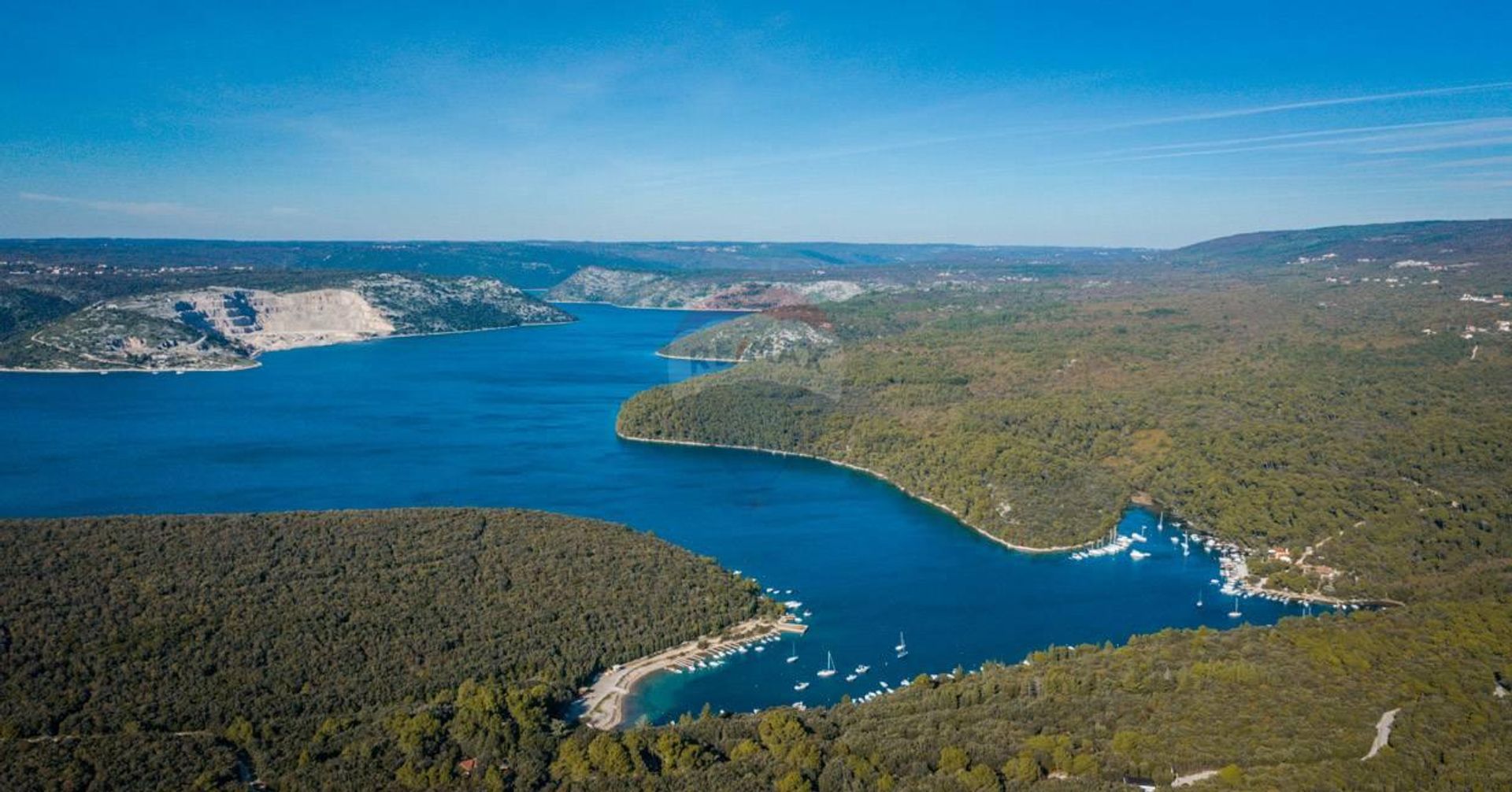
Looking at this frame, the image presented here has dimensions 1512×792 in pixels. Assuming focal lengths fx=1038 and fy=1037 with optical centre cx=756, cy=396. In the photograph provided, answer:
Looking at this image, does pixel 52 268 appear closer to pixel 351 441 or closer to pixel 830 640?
pixel 351 441

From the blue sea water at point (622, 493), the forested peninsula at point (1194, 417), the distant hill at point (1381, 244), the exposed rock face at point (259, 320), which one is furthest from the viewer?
the distant hill at point (1381, 244)

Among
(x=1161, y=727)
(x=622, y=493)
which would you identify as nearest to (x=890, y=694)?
(x=1161, y=727)

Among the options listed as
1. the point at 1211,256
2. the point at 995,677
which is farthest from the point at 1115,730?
the point at 1211,256

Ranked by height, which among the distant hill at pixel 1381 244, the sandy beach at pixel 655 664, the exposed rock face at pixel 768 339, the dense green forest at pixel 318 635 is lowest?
the sandy beach at pixel 655 664

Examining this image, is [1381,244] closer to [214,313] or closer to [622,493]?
[622,493]

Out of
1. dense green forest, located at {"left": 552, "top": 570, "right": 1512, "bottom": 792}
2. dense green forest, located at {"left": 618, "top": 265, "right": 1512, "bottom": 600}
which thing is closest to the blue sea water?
dense green forest, located at {"left": 618, "top": 265, "right": 1512, "bottom": 600}

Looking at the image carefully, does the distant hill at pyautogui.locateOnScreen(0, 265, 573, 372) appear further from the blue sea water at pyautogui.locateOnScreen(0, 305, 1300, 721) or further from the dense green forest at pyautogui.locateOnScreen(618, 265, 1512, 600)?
the dense green forest at pyautogui.locateOnScreen(618, 265, 1512, 600)

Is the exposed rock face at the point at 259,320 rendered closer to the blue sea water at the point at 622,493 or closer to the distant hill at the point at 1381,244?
the blue sea water at the point at 622,493

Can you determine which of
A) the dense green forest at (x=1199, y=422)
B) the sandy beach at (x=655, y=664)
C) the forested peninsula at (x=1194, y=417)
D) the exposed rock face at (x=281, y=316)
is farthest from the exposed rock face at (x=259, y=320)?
the sandy beach at (x=655, y=664)
